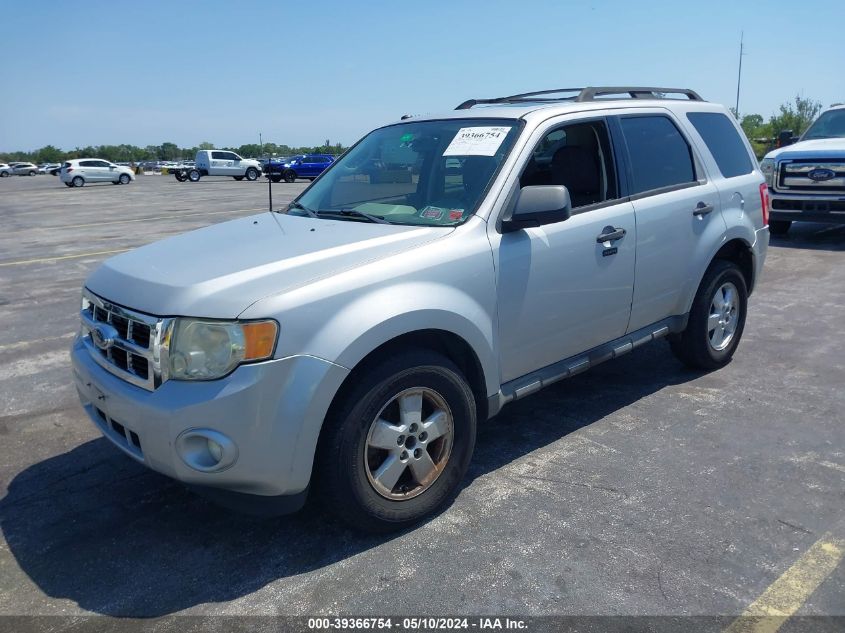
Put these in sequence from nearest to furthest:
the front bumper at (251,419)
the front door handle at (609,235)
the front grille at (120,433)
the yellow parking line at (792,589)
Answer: the yellow parking line at (792,589) < the front bumper at (251,419) < the front grille at (120,433) < the front door handle at (609,235)

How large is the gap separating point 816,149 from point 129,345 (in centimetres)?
1101

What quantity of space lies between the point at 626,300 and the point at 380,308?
1919 millimetres

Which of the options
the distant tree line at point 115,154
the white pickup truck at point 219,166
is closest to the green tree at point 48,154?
the distant tree line at point 115,154

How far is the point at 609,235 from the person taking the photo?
4207 millimetres

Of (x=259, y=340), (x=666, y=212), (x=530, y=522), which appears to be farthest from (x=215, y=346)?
(x=666, y=212)

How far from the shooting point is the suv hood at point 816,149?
424 inches

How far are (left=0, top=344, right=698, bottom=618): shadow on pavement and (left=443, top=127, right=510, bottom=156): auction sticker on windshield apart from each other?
1.69 metres

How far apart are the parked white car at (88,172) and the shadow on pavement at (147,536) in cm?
3930

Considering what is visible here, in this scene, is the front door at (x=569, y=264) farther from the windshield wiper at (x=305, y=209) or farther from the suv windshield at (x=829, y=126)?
the suv windshield at (x=829, y=126)

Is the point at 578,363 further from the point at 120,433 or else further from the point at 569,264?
the point at 120,433

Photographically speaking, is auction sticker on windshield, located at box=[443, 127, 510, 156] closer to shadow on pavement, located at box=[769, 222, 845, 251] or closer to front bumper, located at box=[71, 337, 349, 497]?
front bumper, located at box=[71, 337, 349, 497]

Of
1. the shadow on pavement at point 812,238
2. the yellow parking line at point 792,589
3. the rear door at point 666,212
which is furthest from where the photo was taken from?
the shadow on pavement at point 812,238

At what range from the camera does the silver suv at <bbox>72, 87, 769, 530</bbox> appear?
291 cm

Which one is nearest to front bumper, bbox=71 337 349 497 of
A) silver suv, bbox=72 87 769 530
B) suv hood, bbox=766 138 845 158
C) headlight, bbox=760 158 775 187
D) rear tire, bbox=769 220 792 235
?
silver suv, bbox=72 87 769 530
